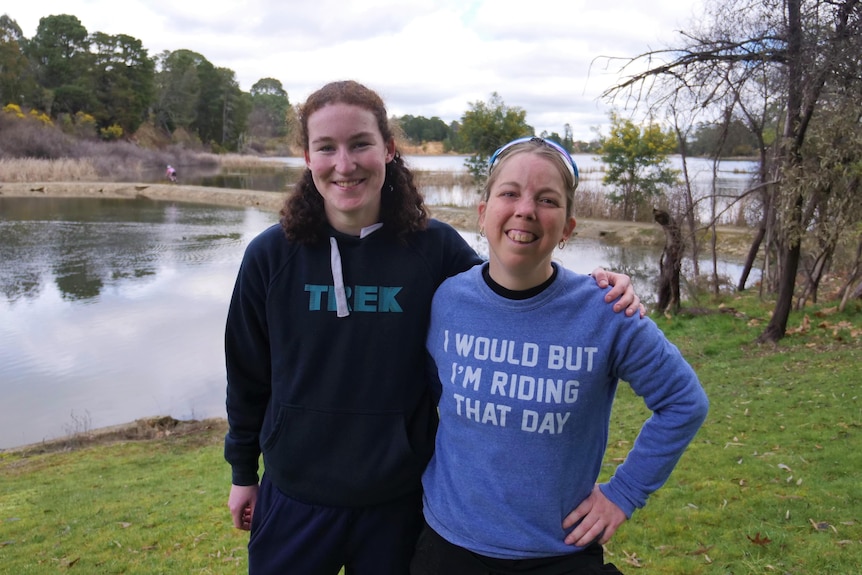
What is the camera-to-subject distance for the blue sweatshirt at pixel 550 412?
1780 mm

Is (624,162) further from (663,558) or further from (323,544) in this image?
(323,544)

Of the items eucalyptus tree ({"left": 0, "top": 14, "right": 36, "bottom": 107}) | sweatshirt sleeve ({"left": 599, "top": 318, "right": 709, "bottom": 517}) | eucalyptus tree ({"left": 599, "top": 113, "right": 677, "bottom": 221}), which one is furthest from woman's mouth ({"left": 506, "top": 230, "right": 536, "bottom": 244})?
eucalyptus tree ({"left": 0, "top": 14, "right": 36, "bottom": 107})

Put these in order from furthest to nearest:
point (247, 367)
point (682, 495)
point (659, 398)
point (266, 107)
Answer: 1. point (266, 107)
2. point (682, 495)
3. point (247, 367)
4. point (659, 398)

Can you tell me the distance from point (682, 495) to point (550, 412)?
3480 mm

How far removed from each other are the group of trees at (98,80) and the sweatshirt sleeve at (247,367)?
52.9 metres

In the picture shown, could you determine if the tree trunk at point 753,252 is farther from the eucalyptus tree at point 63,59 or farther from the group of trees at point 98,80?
the eucalyptus tree at point 63,59

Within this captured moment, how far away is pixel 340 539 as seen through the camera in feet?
7.08

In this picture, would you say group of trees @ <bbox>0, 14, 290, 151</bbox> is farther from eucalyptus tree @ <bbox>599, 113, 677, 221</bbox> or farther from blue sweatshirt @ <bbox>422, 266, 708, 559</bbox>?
blue sweatshirt @ <bbox>422, 266, 708, 559</bbox>

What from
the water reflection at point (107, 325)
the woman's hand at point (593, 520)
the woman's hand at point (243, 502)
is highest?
the woman's hand at point (593, 520)

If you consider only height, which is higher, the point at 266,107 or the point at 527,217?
the point at 266,107

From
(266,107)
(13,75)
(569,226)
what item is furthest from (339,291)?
(266,107)

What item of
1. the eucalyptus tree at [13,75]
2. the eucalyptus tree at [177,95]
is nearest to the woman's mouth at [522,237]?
the eucalyptus tree at [13,75]

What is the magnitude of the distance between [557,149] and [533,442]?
0.85 meters

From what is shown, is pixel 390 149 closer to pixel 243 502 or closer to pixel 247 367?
pixel 247 367
